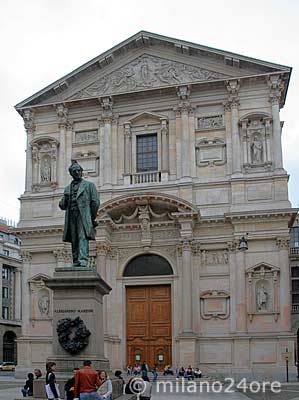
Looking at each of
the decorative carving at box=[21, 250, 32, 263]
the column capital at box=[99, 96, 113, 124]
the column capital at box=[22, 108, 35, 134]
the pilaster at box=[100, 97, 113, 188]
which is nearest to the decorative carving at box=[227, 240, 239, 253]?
the pilaster at box=[100, 97, 113, 188]

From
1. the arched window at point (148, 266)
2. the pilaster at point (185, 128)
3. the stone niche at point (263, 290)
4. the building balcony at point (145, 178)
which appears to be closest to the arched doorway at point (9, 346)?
the arched window at point (148, 266)

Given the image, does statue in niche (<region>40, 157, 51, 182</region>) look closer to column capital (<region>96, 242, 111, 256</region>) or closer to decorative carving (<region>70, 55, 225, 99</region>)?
decorative carving (<region>70, 55, 225, 99</region>)

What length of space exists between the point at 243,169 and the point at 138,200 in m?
5.89

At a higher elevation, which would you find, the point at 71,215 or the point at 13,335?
the point at 71,215

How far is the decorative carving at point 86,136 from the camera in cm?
4047

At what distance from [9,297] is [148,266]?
133ft

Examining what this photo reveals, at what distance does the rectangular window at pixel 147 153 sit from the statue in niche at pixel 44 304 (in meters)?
8.90

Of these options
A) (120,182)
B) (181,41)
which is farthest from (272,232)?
(181,41)

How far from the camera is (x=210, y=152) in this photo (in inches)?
1507

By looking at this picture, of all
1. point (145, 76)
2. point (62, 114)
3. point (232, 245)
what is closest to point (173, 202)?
point (232, 245)

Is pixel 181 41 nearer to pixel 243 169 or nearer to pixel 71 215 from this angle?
pixel 243 169

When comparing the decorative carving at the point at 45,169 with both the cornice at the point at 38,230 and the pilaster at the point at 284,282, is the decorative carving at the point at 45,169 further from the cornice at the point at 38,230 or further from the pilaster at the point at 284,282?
the pilaster at the point at 284,282

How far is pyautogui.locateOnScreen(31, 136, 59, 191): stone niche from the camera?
40.6 metres

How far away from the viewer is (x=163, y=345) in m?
37.0
